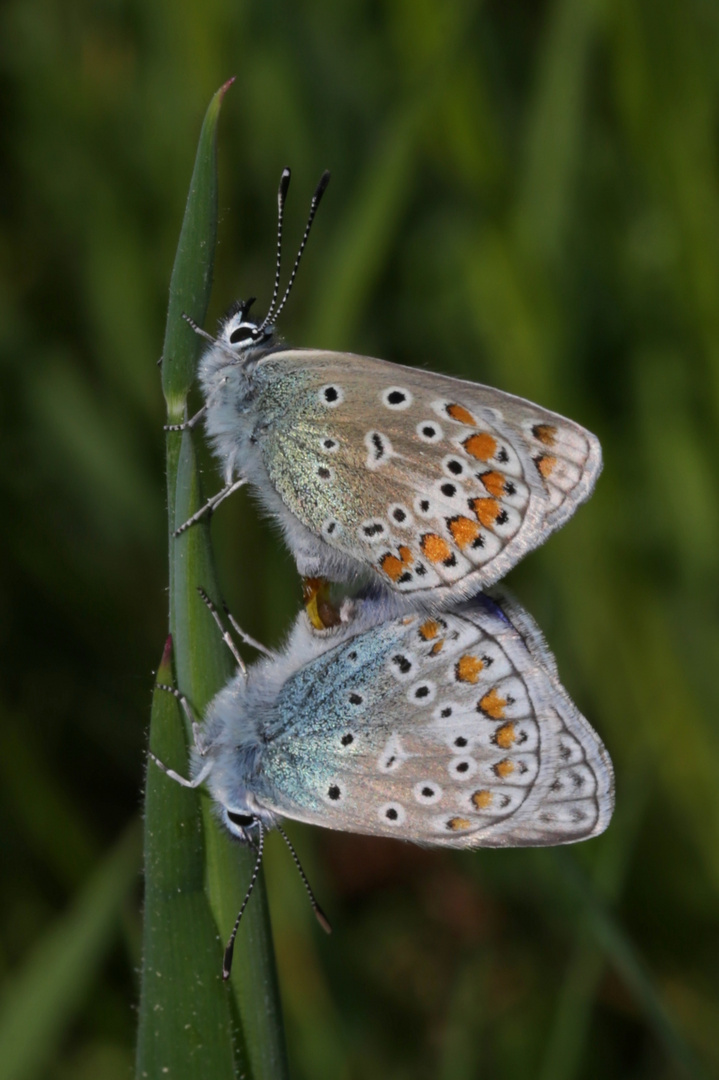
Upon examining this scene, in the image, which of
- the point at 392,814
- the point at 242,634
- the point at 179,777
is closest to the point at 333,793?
the point at 392,814

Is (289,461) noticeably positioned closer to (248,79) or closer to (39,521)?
(39,521)

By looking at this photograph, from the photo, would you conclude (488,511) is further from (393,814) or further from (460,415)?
(393,814)

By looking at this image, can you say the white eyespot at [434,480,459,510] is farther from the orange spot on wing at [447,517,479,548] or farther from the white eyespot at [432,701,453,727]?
the white eyespot at [432,701,453,727]

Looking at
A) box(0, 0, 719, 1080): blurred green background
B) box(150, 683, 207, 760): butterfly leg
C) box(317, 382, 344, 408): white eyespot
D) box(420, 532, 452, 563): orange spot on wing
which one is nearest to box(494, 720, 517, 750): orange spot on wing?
box(420, 532, 452, 563): orange spot on wing

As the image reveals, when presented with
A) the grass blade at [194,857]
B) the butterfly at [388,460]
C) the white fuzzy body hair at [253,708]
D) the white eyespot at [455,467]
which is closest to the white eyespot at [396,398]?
the butterfly at [388,460]

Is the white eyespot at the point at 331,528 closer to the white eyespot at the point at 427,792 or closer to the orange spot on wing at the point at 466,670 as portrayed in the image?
the orange spot on wing at the point at 466,670

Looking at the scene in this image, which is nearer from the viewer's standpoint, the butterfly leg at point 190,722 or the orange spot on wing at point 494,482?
the butterfly leg at point 190,722

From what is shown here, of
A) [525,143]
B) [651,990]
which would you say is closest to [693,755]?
[651,990]
